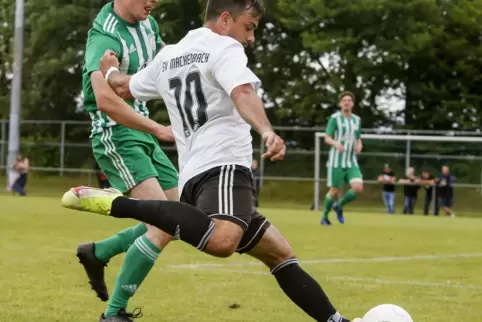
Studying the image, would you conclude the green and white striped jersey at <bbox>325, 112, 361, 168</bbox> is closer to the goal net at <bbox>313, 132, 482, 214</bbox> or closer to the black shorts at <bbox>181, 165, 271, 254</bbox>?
the goal net at <bbox>313, 132, 482, 214</bbox>

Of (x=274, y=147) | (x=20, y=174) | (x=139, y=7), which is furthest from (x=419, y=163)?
(x=274, y=147)

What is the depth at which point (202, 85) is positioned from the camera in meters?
5.26

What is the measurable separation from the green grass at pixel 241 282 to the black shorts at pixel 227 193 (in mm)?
1308

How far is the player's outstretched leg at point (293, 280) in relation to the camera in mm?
5363

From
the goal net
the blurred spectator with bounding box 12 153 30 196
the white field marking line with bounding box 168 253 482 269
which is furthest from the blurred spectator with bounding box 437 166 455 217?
the white field marking line with bounding box 168 253 482 269

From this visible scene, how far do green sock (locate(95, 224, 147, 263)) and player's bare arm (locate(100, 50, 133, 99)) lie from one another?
108 cm

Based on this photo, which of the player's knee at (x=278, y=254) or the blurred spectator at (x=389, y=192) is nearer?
the player's knee at (x=278, y=254)

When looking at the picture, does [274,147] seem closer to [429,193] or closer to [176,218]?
[176,218]

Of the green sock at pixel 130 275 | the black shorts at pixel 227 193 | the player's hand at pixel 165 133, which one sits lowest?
the green sock at pixel 130 275

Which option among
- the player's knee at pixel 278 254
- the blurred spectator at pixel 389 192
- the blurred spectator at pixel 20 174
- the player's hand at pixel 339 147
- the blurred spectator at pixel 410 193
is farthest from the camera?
the blurred spectator at pixel 20 174

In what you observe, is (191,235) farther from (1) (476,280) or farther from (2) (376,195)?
(2) (376,195)

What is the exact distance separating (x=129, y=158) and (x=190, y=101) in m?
1.51

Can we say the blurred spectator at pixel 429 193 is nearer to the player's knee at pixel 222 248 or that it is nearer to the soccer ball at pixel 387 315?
the soccer ball at pixel 387 315

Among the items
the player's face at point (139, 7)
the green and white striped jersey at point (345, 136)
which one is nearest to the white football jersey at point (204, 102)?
the player's face at point (139, 7)
